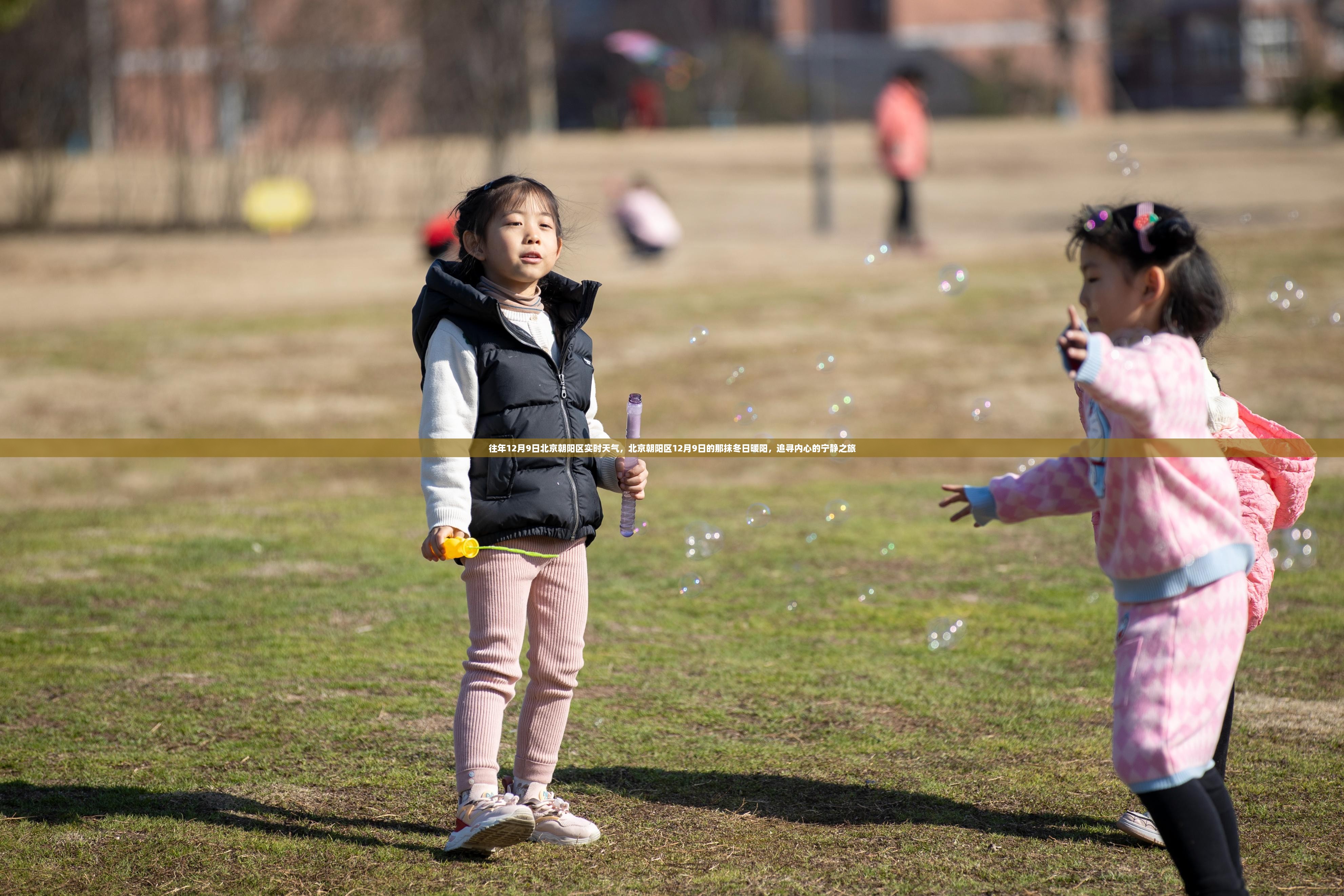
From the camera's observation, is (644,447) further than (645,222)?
No

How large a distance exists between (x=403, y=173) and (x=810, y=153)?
425 inches

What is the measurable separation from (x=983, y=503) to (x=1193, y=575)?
460mm

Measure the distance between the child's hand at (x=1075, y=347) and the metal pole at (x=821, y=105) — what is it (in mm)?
16435

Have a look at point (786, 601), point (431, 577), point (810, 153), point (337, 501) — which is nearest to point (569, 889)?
point (786, 601)

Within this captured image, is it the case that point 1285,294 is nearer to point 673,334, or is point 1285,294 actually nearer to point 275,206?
point 673,334

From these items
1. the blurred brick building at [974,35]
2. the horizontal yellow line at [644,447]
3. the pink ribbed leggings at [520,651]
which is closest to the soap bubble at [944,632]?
the pink ribbed leggings at [520,651]

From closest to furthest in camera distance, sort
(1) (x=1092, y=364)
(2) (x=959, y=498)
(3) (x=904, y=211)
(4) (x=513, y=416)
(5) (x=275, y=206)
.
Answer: (1) (x=1092, y=364) → (2) (x=959, y=498) → (4) (x=513, y=416) → (3) (x=904, y=211) → (5) (x=275, y=206)

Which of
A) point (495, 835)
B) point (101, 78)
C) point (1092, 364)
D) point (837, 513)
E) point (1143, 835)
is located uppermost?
point (101, 78)

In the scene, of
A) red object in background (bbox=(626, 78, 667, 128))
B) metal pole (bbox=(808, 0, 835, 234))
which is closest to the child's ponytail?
metal pole (bbox=(808, 0, 835, 234))

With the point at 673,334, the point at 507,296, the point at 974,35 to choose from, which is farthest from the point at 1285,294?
the point at 974,35

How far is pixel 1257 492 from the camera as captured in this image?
10.7ft

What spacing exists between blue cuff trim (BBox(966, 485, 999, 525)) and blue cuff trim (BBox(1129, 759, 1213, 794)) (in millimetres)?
607

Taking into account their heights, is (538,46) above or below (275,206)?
above

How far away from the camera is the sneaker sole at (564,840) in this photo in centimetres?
333
